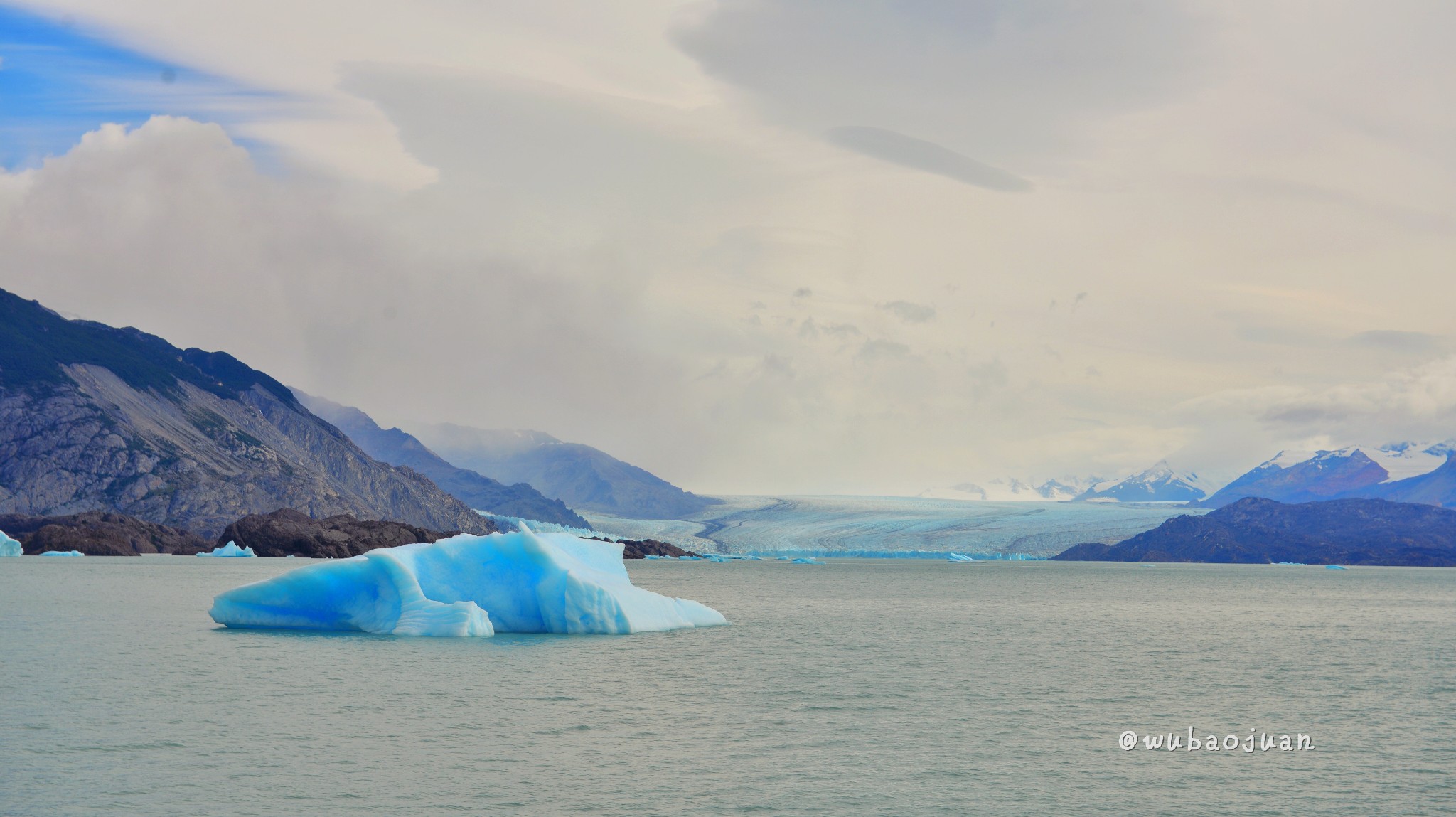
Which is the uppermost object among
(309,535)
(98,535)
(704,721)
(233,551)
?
(309,535)

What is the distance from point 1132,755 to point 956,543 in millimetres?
144261

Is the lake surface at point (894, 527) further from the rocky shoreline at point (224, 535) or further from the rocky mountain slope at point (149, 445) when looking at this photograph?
the rocky shoreline at point (224, 535)

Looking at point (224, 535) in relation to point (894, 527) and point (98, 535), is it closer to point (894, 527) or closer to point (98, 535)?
point (98, 535)

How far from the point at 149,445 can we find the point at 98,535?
112 feet

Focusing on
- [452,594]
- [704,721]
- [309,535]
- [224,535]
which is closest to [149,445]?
[224,535]

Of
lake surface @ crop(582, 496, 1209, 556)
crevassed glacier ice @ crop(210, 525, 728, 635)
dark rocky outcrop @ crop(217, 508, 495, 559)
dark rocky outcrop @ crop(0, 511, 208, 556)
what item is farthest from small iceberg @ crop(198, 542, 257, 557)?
crevassed glacier ice @ crop(210, 525, 728, 635)

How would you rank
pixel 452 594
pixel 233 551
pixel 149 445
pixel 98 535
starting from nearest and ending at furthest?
pixel 452 594 → pixel 233 551 → pixel 98 535 → pixel 149 445

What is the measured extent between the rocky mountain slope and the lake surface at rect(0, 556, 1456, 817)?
376 feet

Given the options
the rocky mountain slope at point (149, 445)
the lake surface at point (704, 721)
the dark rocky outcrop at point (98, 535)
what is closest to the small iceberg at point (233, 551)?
the dark rocky outcrop at point (98, 535)

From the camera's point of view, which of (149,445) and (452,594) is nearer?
(452,594)

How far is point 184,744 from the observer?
55.0 feet

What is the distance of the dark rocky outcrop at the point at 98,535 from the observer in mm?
118375

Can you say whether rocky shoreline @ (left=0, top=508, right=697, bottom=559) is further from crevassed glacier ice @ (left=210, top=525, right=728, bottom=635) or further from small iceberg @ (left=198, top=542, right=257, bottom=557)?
crevassed glacier ice @ (left=210, top=525, right=728, bottom=635)

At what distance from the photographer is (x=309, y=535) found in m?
120
